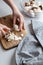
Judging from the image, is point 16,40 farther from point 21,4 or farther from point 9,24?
point 21,4

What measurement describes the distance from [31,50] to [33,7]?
1.15ft

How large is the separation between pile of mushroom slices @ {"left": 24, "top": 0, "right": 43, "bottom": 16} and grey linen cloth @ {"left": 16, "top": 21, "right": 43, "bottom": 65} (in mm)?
144

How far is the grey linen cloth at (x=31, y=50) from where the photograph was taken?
67 cm

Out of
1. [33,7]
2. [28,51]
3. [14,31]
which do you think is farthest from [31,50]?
[33,7]

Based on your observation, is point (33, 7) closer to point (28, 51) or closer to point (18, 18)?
point (18, 18)

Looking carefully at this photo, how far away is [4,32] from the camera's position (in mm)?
819

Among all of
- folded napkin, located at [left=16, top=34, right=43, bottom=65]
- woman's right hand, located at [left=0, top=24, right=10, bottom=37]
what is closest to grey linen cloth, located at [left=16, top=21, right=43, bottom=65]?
folded napkin, located at [left=16, top=34, right=43, bottom=65]

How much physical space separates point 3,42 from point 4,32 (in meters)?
0.05

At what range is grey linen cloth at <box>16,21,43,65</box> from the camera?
2.20 ft

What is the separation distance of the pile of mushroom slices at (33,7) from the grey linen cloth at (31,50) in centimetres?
14

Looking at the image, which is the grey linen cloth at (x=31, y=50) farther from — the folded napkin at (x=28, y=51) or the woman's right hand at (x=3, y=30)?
the woman's right hand at (x=3, y=30)

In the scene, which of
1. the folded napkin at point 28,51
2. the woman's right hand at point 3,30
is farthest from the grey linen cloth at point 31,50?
the woman's right hand at point 3,30

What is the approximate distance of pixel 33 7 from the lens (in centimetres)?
99

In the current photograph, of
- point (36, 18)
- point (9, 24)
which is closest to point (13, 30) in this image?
point (9, 24)
